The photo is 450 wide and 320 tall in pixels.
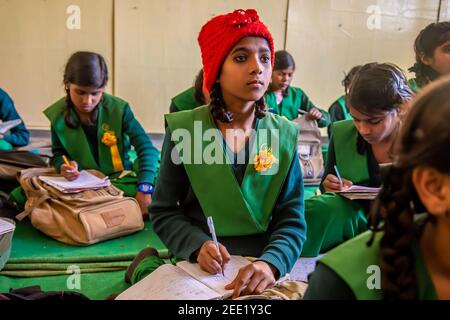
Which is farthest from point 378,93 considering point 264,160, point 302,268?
point 302,268

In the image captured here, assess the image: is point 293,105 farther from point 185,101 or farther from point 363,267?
point 363,267

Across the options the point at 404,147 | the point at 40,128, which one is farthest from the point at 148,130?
the point at 404,147

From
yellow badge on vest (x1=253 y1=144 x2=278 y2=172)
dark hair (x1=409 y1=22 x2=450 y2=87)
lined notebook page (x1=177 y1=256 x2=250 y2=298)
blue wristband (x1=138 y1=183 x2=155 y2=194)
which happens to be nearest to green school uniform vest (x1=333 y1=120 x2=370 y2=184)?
dark hair (x1=409 y1=22 x2=450 y2=87)

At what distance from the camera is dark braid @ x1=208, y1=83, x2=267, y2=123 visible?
1.40 metres

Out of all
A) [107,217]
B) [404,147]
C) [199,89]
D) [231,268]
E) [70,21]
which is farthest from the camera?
[70,21]

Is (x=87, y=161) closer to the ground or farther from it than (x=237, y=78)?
closer to the ground

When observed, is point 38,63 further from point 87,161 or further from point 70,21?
point 87,161

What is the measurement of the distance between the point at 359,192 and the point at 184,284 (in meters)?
0.79

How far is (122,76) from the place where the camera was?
385 centimetres

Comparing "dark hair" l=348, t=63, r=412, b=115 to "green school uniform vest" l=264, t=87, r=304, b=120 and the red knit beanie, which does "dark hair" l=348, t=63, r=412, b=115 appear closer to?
the red knit beanie

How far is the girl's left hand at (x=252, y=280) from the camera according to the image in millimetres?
1117

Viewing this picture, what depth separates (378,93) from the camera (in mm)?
1533

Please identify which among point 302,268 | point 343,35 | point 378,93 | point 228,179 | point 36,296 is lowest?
point 302,268

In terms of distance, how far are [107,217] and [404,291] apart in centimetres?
165
